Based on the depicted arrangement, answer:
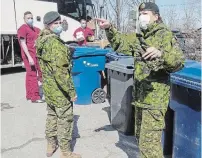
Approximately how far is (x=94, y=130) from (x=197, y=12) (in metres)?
5.35

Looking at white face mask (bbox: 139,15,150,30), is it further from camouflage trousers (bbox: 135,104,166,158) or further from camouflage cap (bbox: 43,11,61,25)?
camouflage cap (bbox: 43,11,61,25)

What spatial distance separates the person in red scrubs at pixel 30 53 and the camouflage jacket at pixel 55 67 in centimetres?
256

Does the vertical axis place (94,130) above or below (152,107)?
below

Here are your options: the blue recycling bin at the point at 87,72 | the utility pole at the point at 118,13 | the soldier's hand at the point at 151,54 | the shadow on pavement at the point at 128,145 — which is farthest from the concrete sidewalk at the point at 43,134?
the utility pole at the point at 118,13

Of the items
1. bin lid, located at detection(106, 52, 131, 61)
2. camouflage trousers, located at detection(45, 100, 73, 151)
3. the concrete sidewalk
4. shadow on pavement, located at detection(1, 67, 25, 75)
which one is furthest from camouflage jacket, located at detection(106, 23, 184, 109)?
A: shadow on pavement, located at detection(1, 67, 25, 75)

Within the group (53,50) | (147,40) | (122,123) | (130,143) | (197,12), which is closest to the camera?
(147,40)

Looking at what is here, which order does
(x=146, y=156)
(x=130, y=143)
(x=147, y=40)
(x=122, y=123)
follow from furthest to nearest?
1. (x=122, y=123)
2. (x=130, y=143)
3. (x=146, y=156)
4. (x=147, y=40)

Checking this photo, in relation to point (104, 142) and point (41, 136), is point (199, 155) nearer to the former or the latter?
point (104, 142)

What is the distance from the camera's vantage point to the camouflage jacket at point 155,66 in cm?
247

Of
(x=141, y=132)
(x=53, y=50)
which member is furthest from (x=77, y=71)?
(x=141, y=132)

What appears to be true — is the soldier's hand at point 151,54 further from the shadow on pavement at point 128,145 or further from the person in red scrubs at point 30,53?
the person in red scrubs at point 30,53

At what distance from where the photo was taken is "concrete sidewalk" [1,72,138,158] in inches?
159

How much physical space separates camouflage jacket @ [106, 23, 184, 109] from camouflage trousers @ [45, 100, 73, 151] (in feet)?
3.16

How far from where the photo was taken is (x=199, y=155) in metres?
3.02
